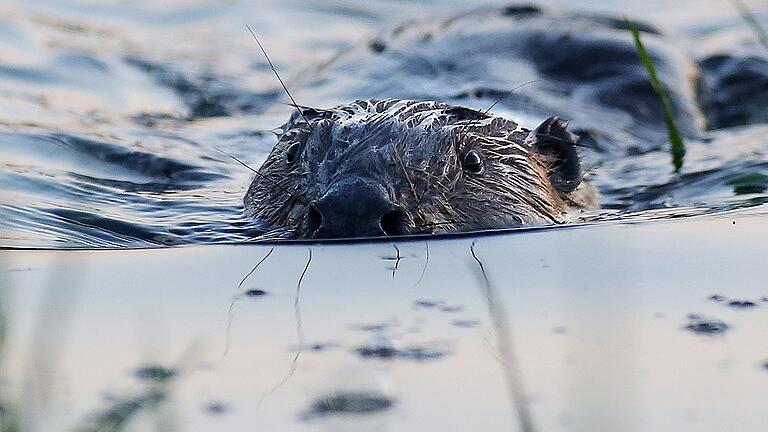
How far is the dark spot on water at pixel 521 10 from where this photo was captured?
8.05 meters

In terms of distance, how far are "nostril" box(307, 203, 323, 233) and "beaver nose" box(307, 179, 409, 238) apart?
0.08ft

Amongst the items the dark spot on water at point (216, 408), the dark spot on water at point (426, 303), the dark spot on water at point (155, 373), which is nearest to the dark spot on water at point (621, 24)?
the dark spot on water at point (426, 303)

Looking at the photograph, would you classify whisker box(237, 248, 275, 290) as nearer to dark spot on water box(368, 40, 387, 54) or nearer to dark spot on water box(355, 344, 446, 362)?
dark spot on water box(355, 344, 446, 362)

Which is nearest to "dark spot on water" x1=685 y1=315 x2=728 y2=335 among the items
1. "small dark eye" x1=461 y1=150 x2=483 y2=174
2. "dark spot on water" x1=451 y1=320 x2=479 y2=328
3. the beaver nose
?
"dark spot on water" x1=451 y1=320 x2=479 y2=328

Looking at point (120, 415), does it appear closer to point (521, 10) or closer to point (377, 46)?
point (377, 46)

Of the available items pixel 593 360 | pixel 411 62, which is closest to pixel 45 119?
pixel 411 62

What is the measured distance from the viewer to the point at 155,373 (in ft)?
9.37

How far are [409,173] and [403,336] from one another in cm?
109

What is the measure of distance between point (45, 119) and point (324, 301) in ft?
12.9

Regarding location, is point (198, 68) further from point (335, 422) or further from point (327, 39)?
point (335, 422)

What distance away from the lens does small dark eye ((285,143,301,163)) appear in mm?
4613

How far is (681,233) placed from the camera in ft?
14.1

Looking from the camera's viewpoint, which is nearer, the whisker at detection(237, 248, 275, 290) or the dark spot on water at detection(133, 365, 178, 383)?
the dark spot on water at detection(133, 365, 178, 383)

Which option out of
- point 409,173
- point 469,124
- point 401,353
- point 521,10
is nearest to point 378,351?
point 401,353
